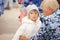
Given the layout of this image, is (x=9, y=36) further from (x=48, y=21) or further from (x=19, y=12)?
(x=48, y=21)

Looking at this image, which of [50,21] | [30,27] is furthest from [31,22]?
[50,21]

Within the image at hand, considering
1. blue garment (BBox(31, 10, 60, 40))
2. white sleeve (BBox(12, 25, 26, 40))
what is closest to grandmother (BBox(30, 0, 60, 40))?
blue garment (BBox(31, 10, 60, 40))

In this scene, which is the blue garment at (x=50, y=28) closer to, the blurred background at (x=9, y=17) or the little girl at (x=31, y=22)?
the little girl at (x=31, y=22)

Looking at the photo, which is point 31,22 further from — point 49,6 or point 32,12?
point 49,6

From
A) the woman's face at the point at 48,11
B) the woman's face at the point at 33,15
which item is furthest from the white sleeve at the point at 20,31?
the woman's face at the point at 48,11

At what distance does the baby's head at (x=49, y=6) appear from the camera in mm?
1247

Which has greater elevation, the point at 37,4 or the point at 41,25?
the point at 37,4

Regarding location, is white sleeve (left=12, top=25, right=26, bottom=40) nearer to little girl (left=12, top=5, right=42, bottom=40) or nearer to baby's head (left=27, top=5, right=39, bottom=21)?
little girl (left=12, top=5, right=42, bottom=40)

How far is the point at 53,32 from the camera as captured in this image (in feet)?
4.10

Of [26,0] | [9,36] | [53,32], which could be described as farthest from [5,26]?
[53,32]

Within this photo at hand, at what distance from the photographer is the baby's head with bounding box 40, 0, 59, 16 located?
4.09ft

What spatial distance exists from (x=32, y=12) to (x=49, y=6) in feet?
0.50

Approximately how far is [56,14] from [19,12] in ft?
1.05

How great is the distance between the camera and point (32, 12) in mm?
1271
